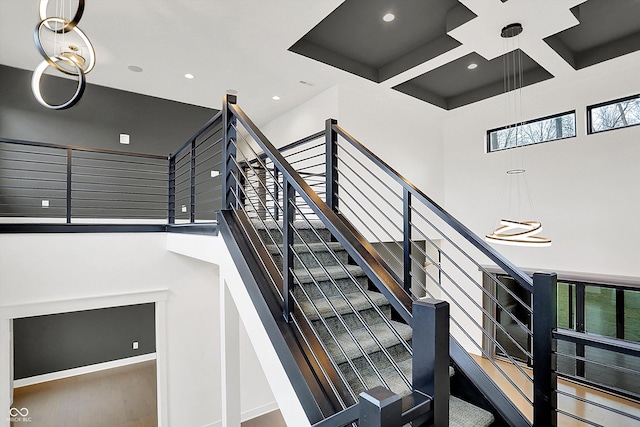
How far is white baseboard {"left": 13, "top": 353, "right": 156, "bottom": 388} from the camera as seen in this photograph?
568 cm

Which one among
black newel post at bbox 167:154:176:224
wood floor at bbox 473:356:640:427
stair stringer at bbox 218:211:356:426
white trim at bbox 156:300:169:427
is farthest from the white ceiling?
wood floor at bbox 473:356:640:427

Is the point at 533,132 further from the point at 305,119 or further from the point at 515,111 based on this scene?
the point at 305,119

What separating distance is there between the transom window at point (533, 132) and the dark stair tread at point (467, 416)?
5321 mm

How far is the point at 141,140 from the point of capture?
6.29m

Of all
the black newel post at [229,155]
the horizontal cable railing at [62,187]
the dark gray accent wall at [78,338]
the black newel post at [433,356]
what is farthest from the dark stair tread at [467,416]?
the dark gray accent wall at [78,338]

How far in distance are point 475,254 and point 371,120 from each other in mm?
3245

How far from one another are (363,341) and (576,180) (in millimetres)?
5178

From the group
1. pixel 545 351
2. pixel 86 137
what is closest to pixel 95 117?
pixel 86 137

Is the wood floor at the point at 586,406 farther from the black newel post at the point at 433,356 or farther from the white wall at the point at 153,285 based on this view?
the black newel post at the point at 433,356

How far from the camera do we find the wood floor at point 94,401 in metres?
4.85

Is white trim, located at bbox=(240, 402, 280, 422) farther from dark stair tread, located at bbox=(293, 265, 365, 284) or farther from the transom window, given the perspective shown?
the transom window

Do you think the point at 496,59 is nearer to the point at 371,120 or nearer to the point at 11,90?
the point at 371,120

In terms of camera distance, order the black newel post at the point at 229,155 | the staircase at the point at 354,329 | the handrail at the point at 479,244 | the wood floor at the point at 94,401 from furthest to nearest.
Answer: the wood floor at the point at 94,401, the black newel post at the point at 229,155, the handrail at the point at 479,244, the staircase at the point at 354,329

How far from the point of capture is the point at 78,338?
6172 millimetres
